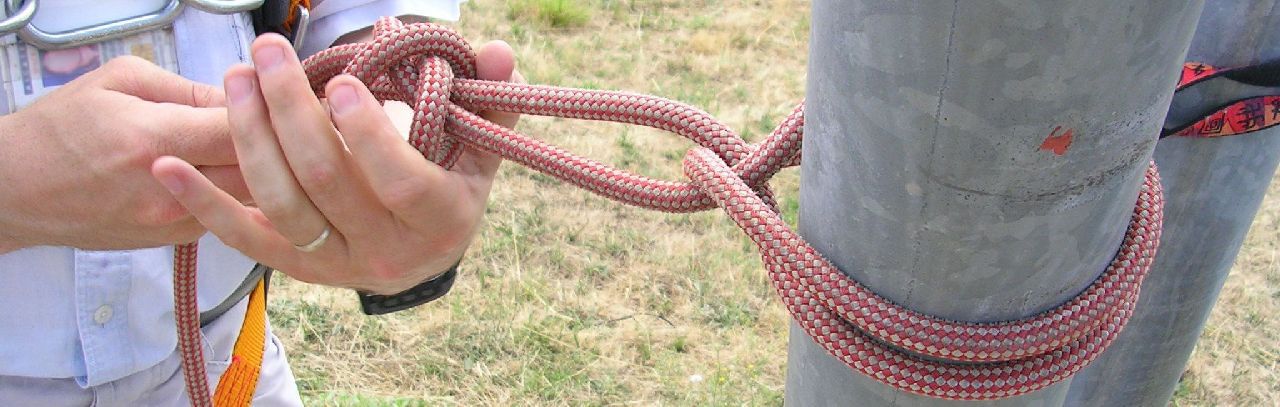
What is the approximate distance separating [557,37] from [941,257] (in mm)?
3470

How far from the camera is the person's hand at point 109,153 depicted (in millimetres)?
835

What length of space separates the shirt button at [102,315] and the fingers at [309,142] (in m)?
0.48

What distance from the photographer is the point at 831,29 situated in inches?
22.6

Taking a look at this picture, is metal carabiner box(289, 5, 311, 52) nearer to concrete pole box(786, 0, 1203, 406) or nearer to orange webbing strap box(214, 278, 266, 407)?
orange webbing strap box(214, 278, 266, 407)

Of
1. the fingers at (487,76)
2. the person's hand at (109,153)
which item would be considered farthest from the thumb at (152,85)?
the fingers at (487,76)

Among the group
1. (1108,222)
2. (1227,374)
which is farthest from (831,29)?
(1227,374)

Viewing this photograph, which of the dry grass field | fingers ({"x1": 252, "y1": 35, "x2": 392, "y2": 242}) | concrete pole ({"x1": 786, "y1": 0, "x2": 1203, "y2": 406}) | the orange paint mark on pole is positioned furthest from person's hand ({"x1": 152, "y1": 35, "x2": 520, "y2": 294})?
the dry grass field

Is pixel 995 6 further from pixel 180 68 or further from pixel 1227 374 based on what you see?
pixel 1227 374

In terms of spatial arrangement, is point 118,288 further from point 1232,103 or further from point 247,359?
point 1232,103

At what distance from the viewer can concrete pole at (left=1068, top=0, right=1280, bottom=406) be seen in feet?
3.17

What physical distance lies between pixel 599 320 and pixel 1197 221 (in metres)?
1.60

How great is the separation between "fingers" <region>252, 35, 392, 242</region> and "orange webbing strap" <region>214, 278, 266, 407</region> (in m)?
0.59

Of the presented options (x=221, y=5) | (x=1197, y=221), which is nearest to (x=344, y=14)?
(x=221, y=5)

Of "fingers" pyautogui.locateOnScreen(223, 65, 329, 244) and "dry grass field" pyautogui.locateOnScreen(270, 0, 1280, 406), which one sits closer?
"fingers" pyautogui.locateOnScreen(223, 65, 329, 244)
